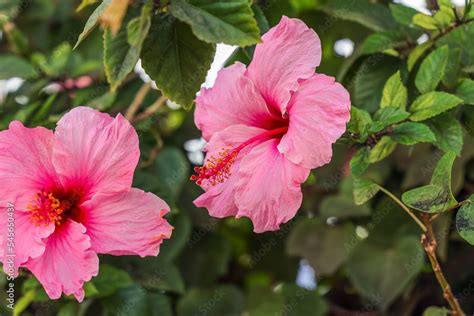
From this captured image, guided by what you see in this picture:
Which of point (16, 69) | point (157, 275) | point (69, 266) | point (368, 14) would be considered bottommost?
point (157, 275)

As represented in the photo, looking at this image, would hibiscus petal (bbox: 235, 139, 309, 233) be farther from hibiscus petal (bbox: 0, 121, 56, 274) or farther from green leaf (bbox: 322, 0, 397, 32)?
green leaf (bbox: 322, 0, 397, 32)

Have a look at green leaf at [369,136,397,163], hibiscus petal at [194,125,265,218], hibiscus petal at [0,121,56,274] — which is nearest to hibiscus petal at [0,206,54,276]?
hibiscus petal at [0,121,56,274]

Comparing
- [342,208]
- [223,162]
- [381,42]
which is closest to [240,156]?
[223,162]

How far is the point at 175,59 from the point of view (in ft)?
2.95

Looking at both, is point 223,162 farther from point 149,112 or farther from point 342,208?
point 342,208

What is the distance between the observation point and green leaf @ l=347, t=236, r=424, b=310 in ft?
4.11

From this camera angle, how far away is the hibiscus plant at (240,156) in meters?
0.83

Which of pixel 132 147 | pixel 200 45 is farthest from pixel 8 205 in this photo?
pixel 200 45

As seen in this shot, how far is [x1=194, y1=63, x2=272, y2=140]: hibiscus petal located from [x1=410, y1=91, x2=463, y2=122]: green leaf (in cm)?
18

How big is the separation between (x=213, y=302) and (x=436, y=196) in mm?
652

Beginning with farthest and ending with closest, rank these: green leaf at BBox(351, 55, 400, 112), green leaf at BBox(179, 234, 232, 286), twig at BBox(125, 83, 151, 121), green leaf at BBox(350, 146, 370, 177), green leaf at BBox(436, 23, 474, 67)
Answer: green leaf at BBox(179, 234, 232, 286) < twig at BBox(125, 83, 151, 121) < green leaf at BBox(351, 55, 400, 112) < green leaf at BBox(436, 23, 474, 67) < green leaf at BBox(350, 146, 370, 177)

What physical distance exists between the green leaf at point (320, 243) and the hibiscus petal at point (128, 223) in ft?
1.99

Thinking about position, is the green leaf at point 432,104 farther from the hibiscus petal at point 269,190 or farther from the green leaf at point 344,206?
the green leaf at point 344,206

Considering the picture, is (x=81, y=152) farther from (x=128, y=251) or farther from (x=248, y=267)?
(x=248, y=267)
